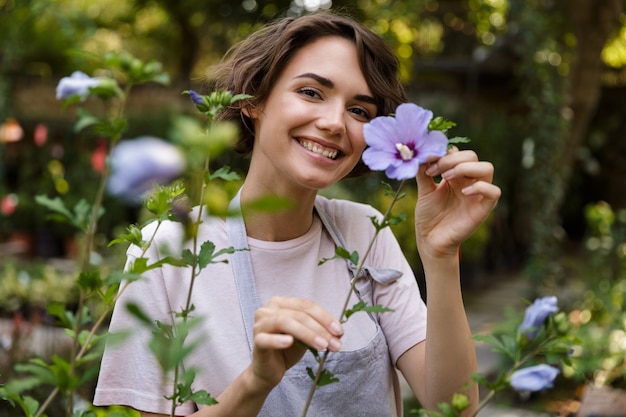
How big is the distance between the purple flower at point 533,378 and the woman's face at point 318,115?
0.54 meters

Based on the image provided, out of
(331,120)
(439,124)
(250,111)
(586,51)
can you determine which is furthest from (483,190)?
(586,51)

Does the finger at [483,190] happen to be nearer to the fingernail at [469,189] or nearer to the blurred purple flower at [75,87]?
the fingernail at [469,189]

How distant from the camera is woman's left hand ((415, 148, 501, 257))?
1.02 m

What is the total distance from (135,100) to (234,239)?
901cm

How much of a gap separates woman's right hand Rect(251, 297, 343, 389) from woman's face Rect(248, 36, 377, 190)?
0.39m

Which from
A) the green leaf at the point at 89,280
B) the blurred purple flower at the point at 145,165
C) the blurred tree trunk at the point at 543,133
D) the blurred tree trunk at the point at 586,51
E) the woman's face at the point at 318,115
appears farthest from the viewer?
the blurred tree trunk at the point at 586,51

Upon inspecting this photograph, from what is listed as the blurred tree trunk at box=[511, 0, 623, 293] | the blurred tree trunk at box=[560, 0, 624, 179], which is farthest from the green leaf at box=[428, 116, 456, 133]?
the blurred tree trunk at box=[560, 0, 624, 179]

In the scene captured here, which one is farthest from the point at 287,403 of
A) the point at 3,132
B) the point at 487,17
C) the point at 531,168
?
the point at 3,132

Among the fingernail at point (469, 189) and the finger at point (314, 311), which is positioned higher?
the fingernail at point (469, 189)

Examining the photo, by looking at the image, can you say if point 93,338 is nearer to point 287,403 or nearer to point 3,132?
point 287,403

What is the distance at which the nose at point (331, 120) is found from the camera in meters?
1.22

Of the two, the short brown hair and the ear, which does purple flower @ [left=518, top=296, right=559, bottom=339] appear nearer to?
the short brown hair

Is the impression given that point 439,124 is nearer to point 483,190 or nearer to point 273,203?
point 483,190

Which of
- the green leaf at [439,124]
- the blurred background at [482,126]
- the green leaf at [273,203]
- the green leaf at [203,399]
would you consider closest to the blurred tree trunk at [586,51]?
the blurred background at [482,126]
